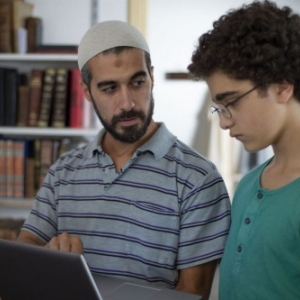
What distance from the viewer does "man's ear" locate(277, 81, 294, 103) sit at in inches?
41.4

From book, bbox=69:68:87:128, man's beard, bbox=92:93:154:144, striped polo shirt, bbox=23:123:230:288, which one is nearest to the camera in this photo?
striped polo shirt, bbox=23:123:230:288

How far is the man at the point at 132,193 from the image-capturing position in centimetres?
134

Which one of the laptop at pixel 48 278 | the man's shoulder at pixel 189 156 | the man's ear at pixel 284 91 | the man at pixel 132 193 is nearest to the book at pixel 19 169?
the man at pixel 132 193

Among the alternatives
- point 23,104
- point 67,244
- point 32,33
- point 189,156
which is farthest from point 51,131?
point 67,244

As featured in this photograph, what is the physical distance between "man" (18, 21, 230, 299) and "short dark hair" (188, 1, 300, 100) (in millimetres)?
385

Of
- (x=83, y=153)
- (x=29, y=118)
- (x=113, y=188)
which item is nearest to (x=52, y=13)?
(x=29, y=118)

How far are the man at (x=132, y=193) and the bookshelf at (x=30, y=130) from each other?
3.62 ft

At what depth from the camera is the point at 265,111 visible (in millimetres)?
1049

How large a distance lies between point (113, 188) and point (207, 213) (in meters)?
0.27

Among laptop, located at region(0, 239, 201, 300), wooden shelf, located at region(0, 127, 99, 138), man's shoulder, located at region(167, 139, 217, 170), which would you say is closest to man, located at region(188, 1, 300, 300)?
laptop, located at region(0, 239, 201, 300)

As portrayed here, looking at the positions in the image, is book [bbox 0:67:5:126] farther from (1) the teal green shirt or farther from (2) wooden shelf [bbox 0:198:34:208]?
(1) the teal green shirt

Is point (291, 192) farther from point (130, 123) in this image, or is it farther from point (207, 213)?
point (130, 123)

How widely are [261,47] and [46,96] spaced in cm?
179

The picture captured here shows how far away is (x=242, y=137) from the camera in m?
1.10
